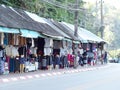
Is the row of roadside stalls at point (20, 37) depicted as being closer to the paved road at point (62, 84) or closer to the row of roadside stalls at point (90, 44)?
the paved road at point (62, 84)

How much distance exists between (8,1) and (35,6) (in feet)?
13.9

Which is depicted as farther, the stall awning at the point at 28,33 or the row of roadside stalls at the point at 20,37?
the stall awning at the point at 28,33

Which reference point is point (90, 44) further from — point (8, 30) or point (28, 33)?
point (8, 30)

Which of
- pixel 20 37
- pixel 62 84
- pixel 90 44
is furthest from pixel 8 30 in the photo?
pixel 90 44

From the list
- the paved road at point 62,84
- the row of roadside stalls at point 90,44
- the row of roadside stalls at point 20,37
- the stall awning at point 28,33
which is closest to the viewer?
the paved road at point 62,84

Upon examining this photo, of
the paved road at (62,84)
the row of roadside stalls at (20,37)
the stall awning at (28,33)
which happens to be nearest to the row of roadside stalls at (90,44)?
the row of roadside stalls at (20,37)

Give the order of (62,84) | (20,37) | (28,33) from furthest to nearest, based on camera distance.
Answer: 1. (20,37)
2. (28,33)
3. (62,84)

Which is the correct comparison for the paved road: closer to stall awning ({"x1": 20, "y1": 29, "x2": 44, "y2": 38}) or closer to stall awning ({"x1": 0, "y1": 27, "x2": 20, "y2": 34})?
stall awning ({"x1": 0, "y1": 27, "x2": 20, "y2": 34})

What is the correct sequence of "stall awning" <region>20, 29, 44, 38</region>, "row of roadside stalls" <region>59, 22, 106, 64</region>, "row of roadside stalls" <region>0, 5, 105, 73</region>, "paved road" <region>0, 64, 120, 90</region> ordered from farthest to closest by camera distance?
"row of roadside stalls" <region>59, 22, 106, 64</region> → "stall awning" <region>20, 29, 44, 38</region> → "row of roadside stalls" <region>0, 5, 105, 73</region> → "paved road" <region>0, 64, 120, 90</region>

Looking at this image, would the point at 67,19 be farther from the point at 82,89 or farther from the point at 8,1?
the point at 82,89

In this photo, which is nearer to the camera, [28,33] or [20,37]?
[28,33]

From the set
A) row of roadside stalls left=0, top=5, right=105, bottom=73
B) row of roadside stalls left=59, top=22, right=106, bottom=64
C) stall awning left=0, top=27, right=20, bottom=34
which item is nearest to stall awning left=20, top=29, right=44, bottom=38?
row of roadside stalls left=0, top=5, right=105, bottom=73

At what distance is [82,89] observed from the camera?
52.3 ft

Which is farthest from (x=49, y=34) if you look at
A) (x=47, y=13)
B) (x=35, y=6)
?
(x=47, y=13)
